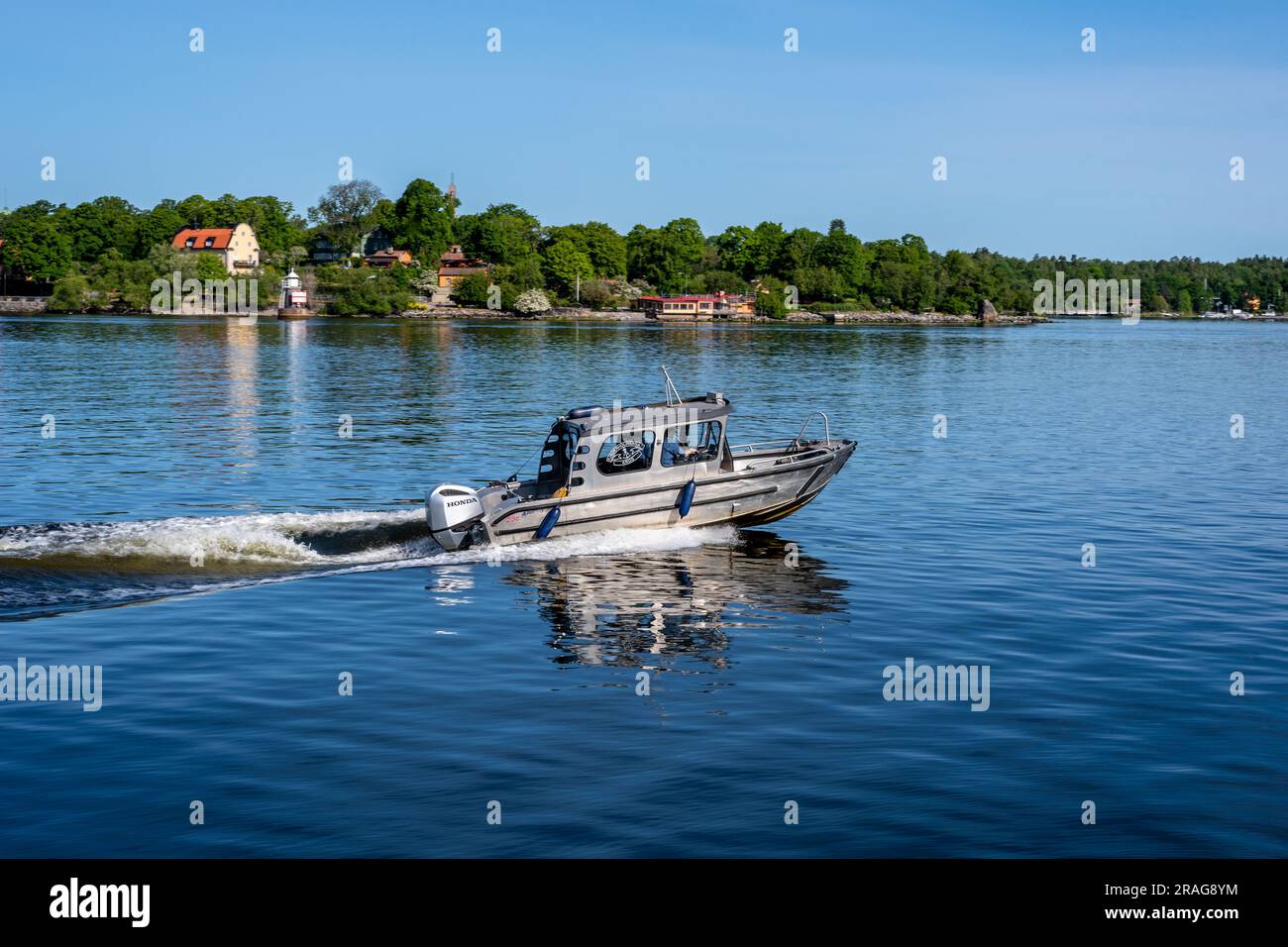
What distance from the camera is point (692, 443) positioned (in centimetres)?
3166

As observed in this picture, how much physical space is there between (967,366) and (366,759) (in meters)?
110

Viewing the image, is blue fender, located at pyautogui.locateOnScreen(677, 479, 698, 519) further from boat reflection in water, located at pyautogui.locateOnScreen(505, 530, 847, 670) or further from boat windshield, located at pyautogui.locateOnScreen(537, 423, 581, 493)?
boat windshield, located at pyautogui.locateOnScreen(537, 423, 581, 493)

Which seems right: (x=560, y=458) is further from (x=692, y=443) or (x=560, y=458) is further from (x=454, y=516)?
(x=692, y=443)

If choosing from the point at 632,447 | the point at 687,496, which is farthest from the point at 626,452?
the point at 687,496

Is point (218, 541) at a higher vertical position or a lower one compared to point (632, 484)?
lower

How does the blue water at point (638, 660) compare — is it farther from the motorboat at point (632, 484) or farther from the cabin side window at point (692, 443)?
the cabin side window at point (692, 443)

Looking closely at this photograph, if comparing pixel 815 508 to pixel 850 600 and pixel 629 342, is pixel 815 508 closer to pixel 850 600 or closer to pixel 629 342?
pixel 850 600

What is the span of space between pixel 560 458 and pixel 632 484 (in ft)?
6.27

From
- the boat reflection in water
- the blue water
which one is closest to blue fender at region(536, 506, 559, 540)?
the blue water

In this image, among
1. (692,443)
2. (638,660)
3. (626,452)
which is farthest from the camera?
(692,443)

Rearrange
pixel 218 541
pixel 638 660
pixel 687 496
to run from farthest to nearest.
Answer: pixel 687 496 → pixel 218 541 → pixel 638 660

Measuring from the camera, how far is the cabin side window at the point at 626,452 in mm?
30312

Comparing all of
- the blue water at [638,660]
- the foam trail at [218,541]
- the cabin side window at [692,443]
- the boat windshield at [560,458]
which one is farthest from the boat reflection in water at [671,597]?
the foam trail at [218,541]
